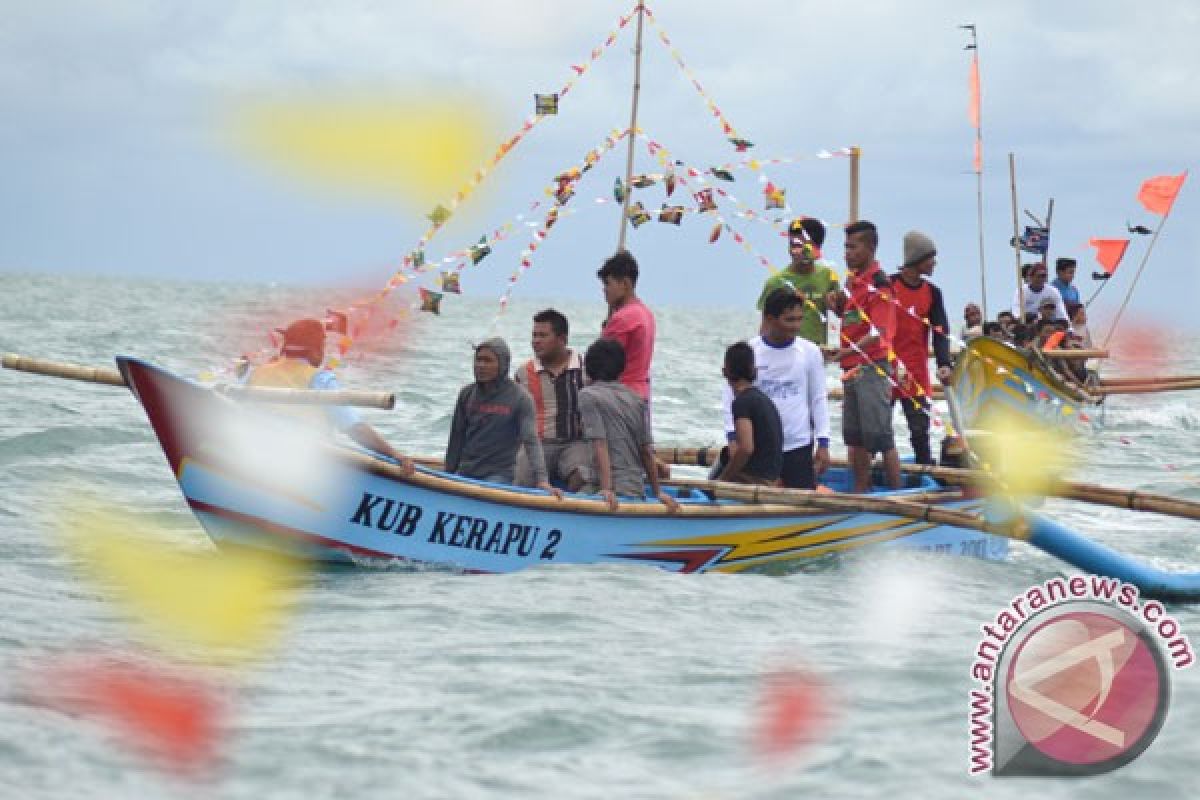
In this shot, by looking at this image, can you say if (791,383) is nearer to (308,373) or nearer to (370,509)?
(370,509)

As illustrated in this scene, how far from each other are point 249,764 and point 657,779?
1.40 metres

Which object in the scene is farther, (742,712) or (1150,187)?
(1150,187)

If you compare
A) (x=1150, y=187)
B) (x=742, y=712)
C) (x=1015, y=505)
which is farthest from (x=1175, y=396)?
(x=742, y=712)

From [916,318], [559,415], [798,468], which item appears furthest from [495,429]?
[916,318]

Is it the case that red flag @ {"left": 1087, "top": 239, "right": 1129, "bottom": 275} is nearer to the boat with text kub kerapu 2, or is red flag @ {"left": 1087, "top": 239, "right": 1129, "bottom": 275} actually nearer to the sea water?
the sea water

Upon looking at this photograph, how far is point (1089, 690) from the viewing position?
234 inches

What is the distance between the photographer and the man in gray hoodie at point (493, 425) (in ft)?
29.4

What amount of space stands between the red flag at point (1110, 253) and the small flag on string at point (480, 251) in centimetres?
1234

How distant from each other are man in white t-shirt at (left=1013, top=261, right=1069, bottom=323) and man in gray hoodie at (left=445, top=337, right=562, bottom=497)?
11646 mm

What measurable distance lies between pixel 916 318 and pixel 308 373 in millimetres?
4281

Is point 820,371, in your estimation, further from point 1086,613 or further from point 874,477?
point 1086,613

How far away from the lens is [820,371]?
9.97 metres

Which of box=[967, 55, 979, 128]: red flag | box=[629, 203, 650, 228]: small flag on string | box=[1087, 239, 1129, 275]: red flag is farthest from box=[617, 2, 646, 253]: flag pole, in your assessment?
box=[1087, 239, 1129, 275]: red flag

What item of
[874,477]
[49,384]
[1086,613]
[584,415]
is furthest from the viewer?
[49,384]
